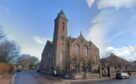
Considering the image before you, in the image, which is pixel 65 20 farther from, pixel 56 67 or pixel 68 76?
pixel 68 76

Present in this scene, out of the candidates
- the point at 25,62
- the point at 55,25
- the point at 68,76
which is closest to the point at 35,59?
the point at 25,62

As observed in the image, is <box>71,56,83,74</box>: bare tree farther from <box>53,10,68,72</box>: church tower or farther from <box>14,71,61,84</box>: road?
<box>14,71,61,84</box>: road

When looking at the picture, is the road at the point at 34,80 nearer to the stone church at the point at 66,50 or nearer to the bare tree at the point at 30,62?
the stone church at the point at 66,50

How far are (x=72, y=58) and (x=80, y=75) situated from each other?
2165cm

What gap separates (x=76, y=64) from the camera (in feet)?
200

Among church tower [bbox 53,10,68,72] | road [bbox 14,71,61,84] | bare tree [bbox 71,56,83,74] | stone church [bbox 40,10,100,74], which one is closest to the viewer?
road [bbox 14,71,61,84]

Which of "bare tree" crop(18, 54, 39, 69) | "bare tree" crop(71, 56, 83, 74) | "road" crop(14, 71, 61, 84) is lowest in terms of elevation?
"road" crop(14, 71, 61, 84)

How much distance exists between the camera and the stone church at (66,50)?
61562mm

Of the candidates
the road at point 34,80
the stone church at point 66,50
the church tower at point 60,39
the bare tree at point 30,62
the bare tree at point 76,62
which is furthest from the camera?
the bare tree at point 30,62

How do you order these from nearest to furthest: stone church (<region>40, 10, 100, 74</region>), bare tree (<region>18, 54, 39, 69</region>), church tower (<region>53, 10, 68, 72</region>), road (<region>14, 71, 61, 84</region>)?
1. road (<region>14, 71, 61, 84</region>)
2. stone church (<region>40, 10, 100, 74</region>)
3. church tower (<region>53, 10, 68, 72</region>)
4. bare tree (<region>18, 54, 39, 69</region>)

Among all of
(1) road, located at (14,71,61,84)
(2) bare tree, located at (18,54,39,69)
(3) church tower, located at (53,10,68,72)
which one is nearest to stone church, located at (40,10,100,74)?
(3) church tower, located at (53,10,68,72)

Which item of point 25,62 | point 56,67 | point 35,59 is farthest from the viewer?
point 35,59

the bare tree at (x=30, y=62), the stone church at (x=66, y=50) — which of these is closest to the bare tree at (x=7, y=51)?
the stone church at (x=66, y=50)

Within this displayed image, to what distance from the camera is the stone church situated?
2424 inches
